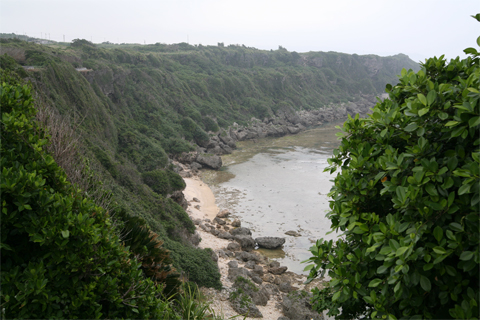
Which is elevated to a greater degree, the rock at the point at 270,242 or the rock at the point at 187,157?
the rock at the point at 187,157

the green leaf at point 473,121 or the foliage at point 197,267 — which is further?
the foliage at point 197,267

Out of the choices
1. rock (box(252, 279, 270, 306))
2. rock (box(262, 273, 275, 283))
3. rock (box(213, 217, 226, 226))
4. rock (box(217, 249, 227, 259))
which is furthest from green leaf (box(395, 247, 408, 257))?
rock (box(213, 217, 226, 226))

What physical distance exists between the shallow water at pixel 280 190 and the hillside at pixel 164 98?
4397 mm

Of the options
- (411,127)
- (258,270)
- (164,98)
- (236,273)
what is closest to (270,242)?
(258,270)

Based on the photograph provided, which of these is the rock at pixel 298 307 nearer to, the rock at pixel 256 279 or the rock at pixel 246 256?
the rock at pixel 256 279

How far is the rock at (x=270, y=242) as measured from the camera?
16234mm

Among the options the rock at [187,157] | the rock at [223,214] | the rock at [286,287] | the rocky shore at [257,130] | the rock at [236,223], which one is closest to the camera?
the rock at [286,287]

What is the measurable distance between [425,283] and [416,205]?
0.62 m

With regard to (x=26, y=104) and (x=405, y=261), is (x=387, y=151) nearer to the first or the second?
(x=405, y=261)

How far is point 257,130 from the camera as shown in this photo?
4534 centimetres

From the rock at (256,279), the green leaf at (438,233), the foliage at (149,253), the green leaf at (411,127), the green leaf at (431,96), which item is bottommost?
the rock at (256,279)

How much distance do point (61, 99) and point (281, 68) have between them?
65.2 meters

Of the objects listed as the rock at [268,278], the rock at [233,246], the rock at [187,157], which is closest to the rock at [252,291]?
the rock at [268,278]

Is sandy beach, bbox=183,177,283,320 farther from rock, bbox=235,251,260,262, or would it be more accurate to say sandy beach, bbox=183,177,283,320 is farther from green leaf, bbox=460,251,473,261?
green leaf, bbox=460,251,473,261
